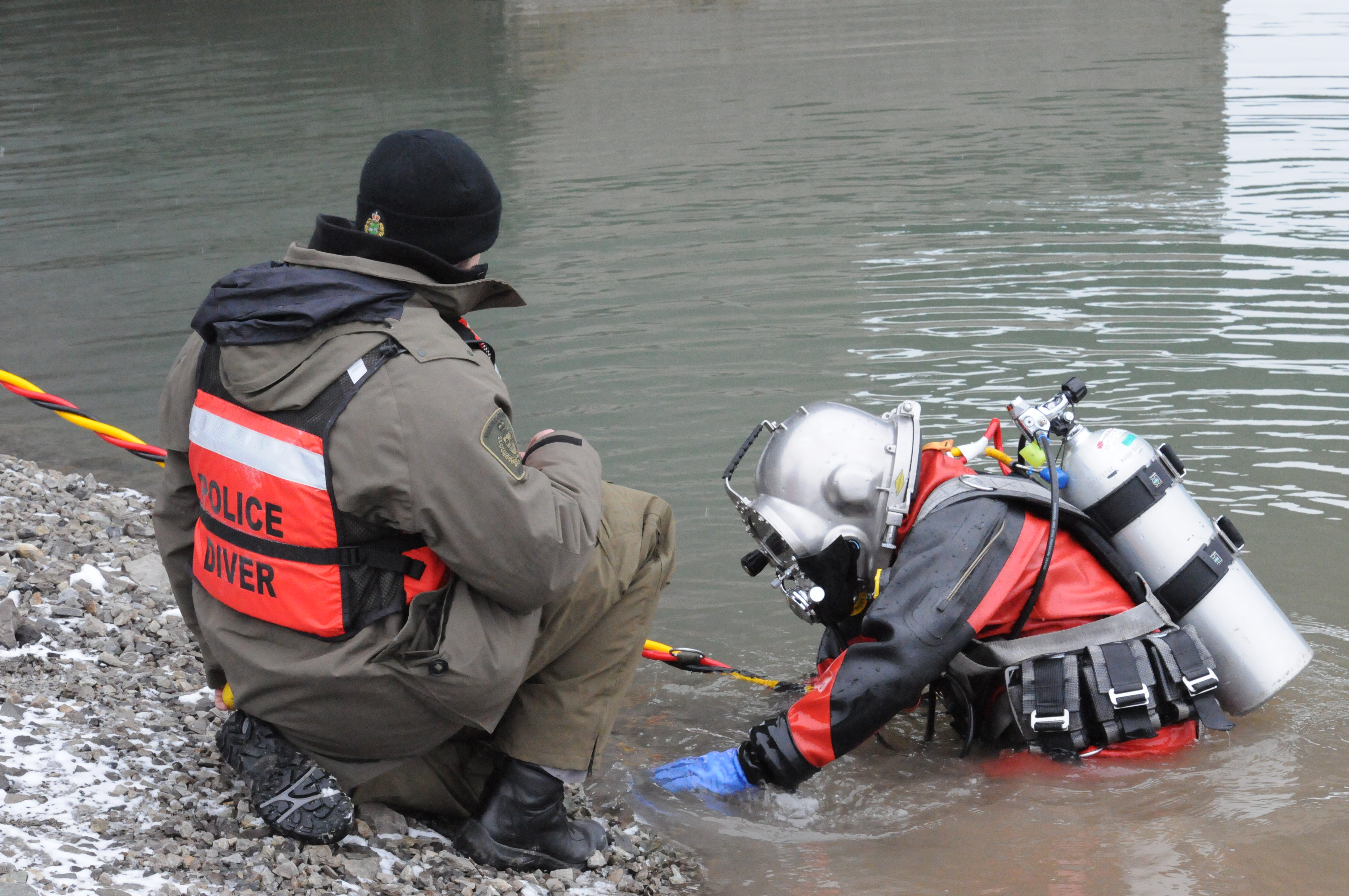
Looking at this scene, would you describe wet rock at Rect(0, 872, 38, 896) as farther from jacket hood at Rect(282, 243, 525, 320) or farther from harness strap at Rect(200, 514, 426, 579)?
jacket hood at Rect(282, 243, 525, 320)

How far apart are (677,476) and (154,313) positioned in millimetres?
4781

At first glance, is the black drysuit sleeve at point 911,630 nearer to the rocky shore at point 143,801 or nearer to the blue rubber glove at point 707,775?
the blue rubber glove at point 707,775

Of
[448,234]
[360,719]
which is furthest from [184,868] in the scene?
[448,234]

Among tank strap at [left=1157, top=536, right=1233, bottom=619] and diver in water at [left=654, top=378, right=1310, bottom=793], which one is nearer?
diver in water at [left=654, top=378, right=1310, bottom=793]

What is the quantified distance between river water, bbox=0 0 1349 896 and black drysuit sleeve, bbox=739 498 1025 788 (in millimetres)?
371

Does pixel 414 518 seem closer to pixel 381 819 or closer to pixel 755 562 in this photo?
pixel 381 819

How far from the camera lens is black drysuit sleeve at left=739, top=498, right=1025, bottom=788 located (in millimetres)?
3135

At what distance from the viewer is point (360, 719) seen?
271cm

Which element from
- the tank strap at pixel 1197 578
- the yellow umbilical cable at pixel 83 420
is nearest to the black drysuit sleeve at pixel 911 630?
the tank strap at pixel 1197 578

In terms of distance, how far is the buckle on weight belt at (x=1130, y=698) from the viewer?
10.8 ft

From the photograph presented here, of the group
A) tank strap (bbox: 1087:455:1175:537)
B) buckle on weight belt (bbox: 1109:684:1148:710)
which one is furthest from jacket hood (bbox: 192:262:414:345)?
buckle on weight belt (bbox: 1109:684:1148:710)

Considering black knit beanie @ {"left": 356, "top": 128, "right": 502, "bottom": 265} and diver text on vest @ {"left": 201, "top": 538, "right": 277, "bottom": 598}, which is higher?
black knit beanie @ {"left": 356, "top": 128, "right": 502, "bottom": 265}

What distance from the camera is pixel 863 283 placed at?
26.6 feet

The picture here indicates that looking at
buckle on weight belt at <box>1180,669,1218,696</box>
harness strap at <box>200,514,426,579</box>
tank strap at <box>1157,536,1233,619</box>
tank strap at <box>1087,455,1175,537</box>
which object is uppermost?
harness strap at <box>200,514,426,579</box>
